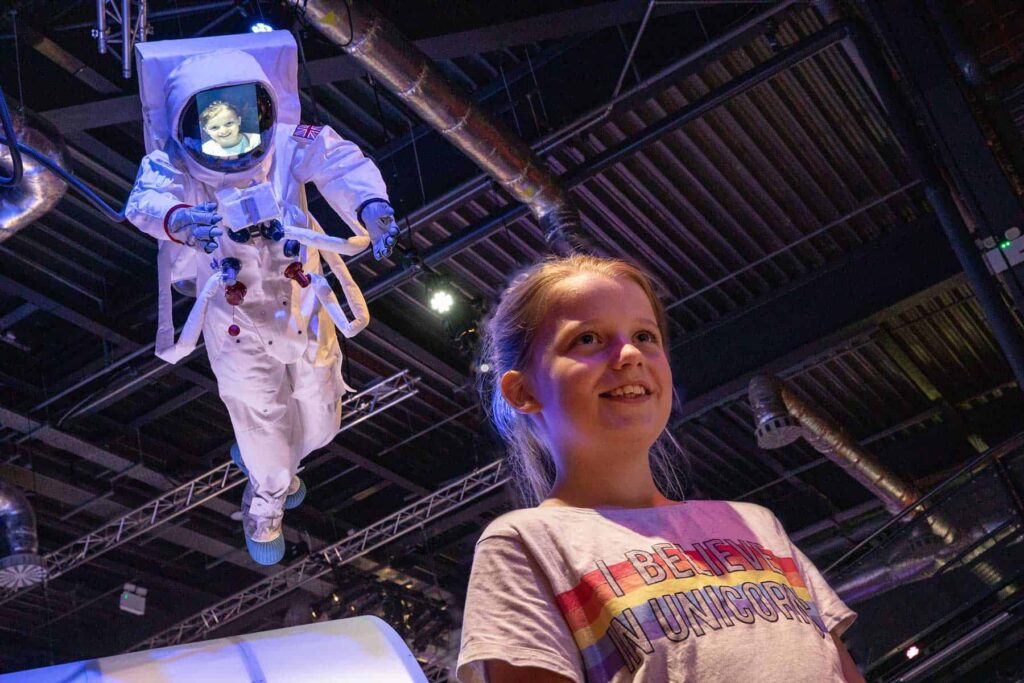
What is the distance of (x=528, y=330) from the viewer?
166cm

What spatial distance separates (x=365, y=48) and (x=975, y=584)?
423cm

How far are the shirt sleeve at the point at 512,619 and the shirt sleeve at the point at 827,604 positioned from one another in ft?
1.23

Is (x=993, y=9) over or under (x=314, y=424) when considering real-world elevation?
over

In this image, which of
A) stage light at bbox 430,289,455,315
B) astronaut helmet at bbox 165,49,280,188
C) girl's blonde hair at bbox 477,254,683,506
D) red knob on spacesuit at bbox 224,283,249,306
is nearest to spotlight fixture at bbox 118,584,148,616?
stage light at bbox 430,289,455,315

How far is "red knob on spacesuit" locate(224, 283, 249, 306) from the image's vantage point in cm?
466

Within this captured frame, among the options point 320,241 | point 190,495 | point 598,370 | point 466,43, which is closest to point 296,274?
point 320,241

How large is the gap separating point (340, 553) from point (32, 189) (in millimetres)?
6364

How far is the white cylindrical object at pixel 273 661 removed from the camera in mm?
2518

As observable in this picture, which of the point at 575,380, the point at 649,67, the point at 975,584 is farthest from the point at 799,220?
the point at 575,380

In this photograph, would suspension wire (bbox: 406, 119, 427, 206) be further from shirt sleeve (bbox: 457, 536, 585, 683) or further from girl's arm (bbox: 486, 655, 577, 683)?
girl's arm (bbox: 486, 655, 577, 683)

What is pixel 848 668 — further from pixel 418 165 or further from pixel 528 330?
pixel 418 165

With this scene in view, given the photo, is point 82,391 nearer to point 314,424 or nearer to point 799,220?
point 314,424

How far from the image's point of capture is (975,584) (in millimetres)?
6152

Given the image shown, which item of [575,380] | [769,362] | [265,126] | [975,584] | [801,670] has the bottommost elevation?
[801,670]
